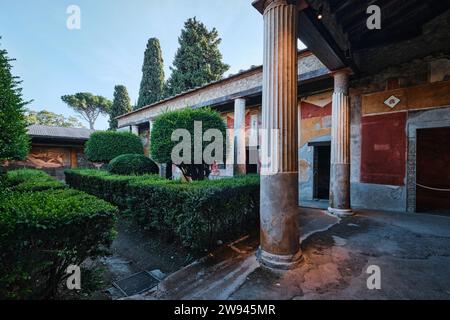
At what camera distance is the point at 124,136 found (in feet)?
42.3

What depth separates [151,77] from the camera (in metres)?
22.2

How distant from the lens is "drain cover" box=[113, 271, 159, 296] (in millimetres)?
3100

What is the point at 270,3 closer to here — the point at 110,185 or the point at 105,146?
the point at 110,185

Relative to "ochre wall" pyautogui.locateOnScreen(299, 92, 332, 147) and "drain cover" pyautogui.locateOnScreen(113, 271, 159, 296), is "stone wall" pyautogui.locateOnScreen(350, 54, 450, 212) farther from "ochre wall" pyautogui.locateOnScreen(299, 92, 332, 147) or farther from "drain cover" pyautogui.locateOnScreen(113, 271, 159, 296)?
"drain cover" pyautogui.locateOnScreen(113, 271, 159, 296)

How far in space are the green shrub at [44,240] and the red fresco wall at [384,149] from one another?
7866 millimetres

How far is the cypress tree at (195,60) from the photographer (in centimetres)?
1922

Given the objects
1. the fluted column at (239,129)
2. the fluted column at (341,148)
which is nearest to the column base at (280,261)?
the fluted column at (341,148)

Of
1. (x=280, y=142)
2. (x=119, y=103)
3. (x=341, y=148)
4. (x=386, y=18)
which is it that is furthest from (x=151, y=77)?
(x=280, y=142)

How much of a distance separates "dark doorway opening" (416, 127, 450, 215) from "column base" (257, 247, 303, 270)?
8.62m

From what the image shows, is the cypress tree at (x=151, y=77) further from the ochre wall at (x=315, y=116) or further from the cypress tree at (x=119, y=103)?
the ochre wall at (x=315, y=116)

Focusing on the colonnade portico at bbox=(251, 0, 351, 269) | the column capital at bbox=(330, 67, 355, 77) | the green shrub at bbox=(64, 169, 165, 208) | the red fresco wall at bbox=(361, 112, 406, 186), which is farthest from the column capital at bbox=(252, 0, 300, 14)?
the red fresco wall at bbox=(361, 112, 406, 186)

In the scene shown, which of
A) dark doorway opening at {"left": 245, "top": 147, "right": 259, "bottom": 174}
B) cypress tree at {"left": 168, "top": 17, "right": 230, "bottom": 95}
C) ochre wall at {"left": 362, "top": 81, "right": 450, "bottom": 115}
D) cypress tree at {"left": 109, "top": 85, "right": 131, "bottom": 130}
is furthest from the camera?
cypress tree at {"left": 109, "top": 85, "right": 131, "bottom": 130}
